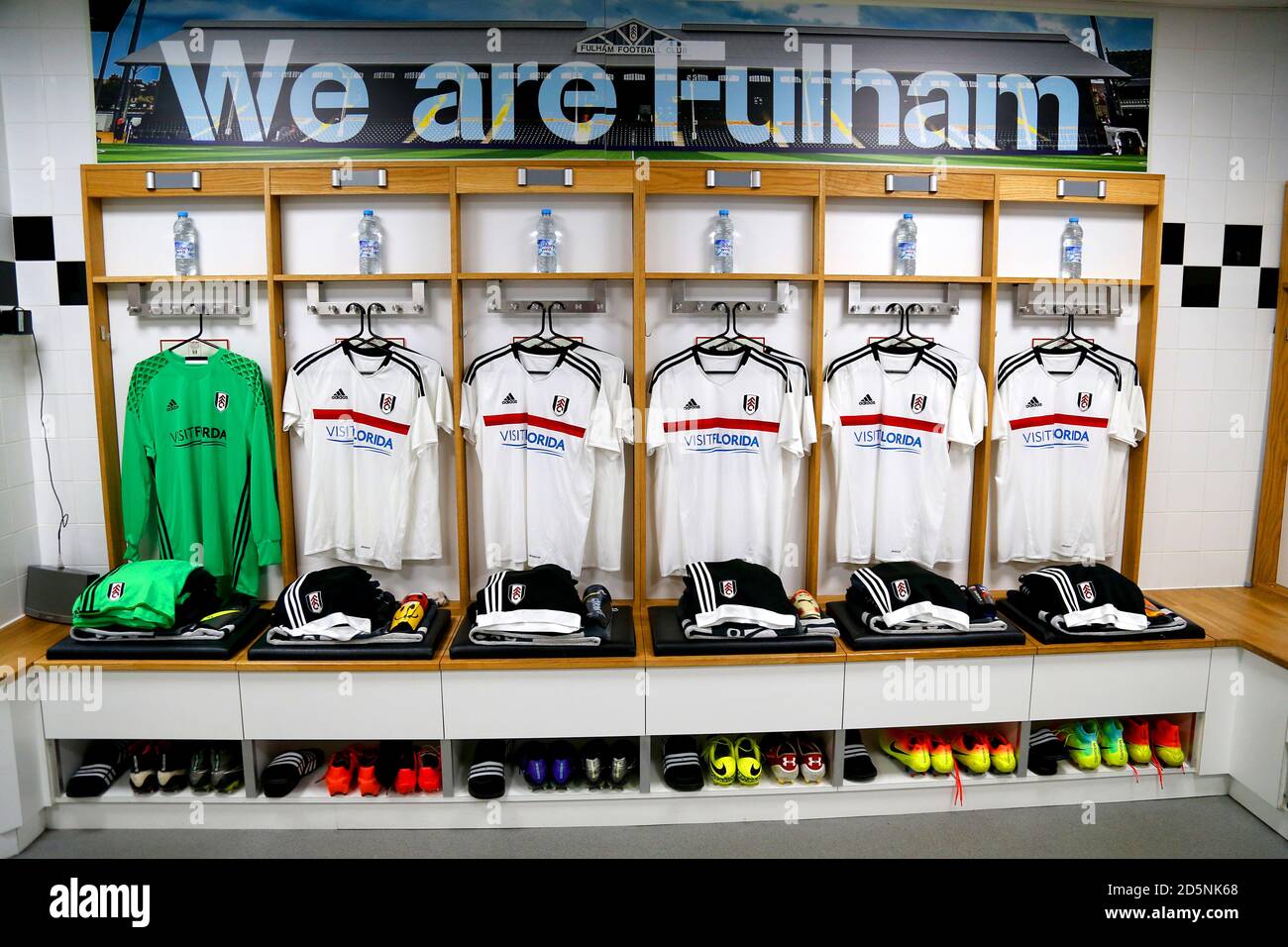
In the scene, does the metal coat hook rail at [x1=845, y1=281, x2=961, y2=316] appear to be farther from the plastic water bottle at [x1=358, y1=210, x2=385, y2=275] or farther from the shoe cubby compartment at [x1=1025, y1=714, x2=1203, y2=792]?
the plastic water bottle at [x1=358, y1=210, x2=385, y2=275]

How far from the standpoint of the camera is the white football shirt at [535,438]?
2711 millimetres

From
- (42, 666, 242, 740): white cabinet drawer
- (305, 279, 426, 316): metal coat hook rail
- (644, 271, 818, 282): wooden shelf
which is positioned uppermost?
(644, 271, 818, 282): wooden shelf

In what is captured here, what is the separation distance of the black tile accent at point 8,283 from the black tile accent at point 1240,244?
4.44 meters

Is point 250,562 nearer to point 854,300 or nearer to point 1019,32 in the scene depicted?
point 854,300

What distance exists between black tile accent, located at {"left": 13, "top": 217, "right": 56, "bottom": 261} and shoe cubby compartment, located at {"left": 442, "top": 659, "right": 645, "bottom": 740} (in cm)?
211

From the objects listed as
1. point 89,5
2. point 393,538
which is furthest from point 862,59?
point 89,5

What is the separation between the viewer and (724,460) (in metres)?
2.76

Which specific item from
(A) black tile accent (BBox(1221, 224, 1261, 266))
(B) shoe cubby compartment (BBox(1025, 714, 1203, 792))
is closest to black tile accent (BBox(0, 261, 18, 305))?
(B) shoe cubby compartment (BBox(1025, 714, 1203, 792))

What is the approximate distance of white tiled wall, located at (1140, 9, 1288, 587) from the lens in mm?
2863

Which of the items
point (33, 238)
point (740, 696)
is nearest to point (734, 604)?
point (740, 696)

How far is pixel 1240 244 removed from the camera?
9.62 feet

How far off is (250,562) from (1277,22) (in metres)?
4.26

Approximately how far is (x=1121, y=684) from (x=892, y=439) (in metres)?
1.08

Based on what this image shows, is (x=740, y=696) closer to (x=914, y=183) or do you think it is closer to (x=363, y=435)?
(x=363, y=435)
